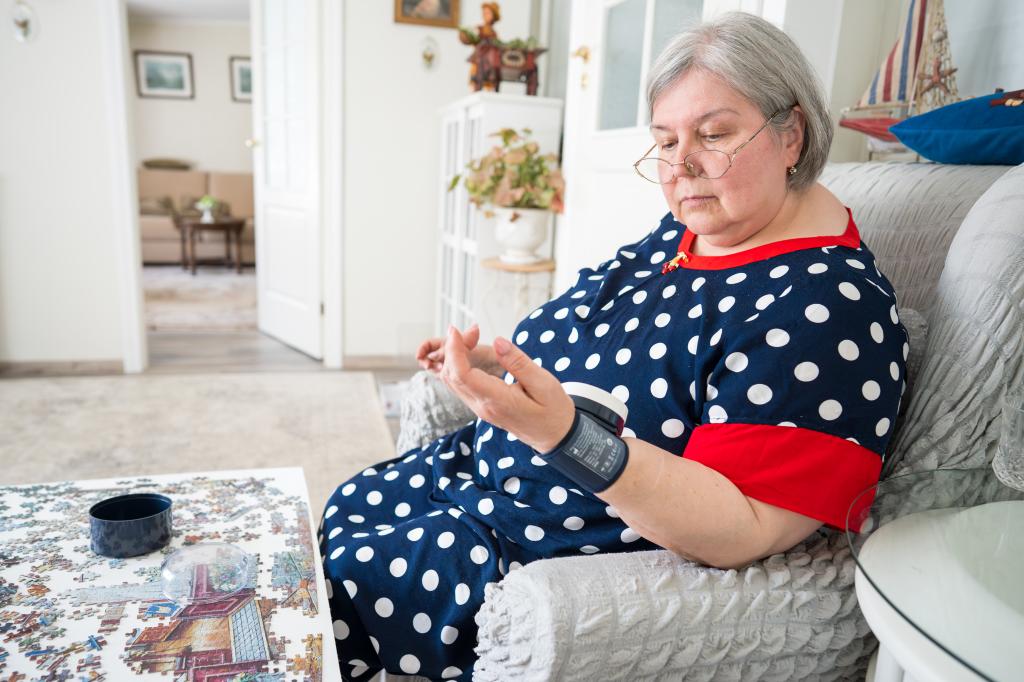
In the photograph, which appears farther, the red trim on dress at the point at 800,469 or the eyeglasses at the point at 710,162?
the eyeglasses at the point at 710,162

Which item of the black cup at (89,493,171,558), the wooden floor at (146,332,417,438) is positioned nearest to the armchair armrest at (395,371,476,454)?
the black cup at (89,493,171,558)

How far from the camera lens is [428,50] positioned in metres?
3.57

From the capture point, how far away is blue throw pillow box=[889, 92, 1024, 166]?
40.1 inches

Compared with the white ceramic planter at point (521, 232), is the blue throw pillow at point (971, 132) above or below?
above

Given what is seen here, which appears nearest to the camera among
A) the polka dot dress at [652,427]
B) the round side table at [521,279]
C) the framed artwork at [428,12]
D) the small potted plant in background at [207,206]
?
the polka dot dress at [652,427]

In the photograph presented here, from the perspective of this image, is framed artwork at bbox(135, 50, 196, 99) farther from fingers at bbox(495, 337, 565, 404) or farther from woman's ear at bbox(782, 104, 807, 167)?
fingers at bbox(495, 337, 565, 404)

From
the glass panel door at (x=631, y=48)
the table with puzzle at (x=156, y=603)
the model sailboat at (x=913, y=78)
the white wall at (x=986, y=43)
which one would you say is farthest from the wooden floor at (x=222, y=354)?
the white wall at (x=986, y=43)

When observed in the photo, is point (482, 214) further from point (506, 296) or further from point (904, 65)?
point (904, 65)

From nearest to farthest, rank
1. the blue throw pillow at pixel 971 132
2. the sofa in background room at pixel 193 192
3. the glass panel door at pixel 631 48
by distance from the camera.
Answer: the blue throw pillow at pixel 971 132 < the glass panel door at pixel 631 48 < the sofa in background room at pixel 193 192

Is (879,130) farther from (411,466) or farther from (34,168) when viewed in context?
(34,168)

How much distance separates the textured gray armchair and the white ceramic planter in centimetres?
179

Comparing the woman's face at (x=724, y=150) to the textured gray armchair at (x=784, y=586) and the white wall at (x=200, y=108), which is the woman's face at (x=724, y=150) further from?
the white wall at (x=200, y=108)

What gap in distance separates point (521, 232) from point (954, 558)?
2.16 metres

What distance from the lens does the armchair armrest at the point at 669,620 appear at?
74 cm
